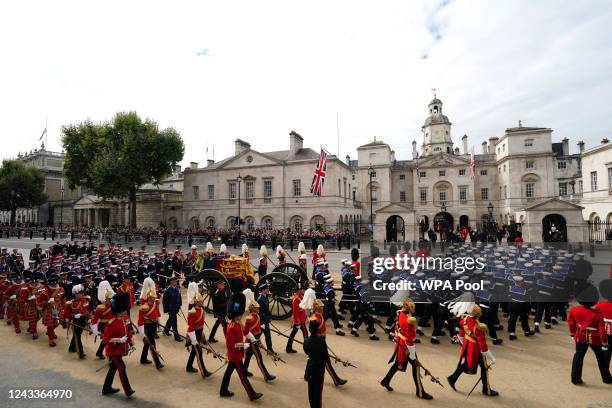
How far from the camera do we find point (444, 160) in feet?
171

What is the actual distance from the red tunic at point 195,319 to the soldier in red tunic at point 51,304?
428 cm

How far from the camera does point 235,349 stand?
5582 mm

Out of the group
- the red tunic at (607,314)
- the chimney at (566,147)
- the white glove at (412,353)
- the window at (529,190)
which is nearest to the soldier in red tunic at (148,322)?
the white glove at (412,353)

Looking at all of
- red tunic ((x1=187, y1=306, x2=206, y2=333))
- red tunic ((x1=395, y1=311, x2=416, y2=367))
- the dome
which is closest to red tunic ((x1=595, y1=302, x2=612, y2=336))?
red tunic ((x1=395, y1=311, x2=416, y2=367))

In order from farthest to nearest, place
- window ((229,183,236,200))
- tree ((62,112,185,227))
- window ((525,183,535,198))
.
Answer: window ((525,183,535,198)), window ((229,183,236,200)), tree ((62,112,185,227))

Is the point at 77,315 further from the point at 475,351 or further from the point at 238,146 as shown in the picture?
the point at 238,146

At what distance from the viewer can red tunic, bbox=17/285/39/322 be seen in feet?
29.5

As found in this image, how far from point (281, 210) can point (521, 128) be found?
3621 centimetres

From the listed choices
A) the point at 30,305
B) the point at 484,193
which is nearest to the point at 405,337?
the point at 30,305

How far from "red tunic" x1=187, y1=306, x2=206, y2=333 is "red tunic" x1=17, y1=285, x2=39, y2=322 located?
5.49m

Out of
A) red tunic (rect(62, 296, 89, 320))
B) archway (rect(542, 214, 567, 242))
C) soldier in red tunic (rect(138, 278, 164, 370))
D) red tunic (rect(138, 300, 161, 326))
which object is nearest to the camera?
soldier in red tunic (rect(138, 278, 164, 370))

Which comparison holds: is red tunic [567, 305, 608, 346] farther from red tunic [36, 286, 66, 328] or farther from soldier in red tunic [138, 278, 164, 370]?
red tunic [36, 286, 66, 328]

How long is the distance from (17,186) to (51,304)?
59.8 m

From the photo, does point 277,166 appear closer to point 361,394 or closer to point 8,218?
point 361,394
